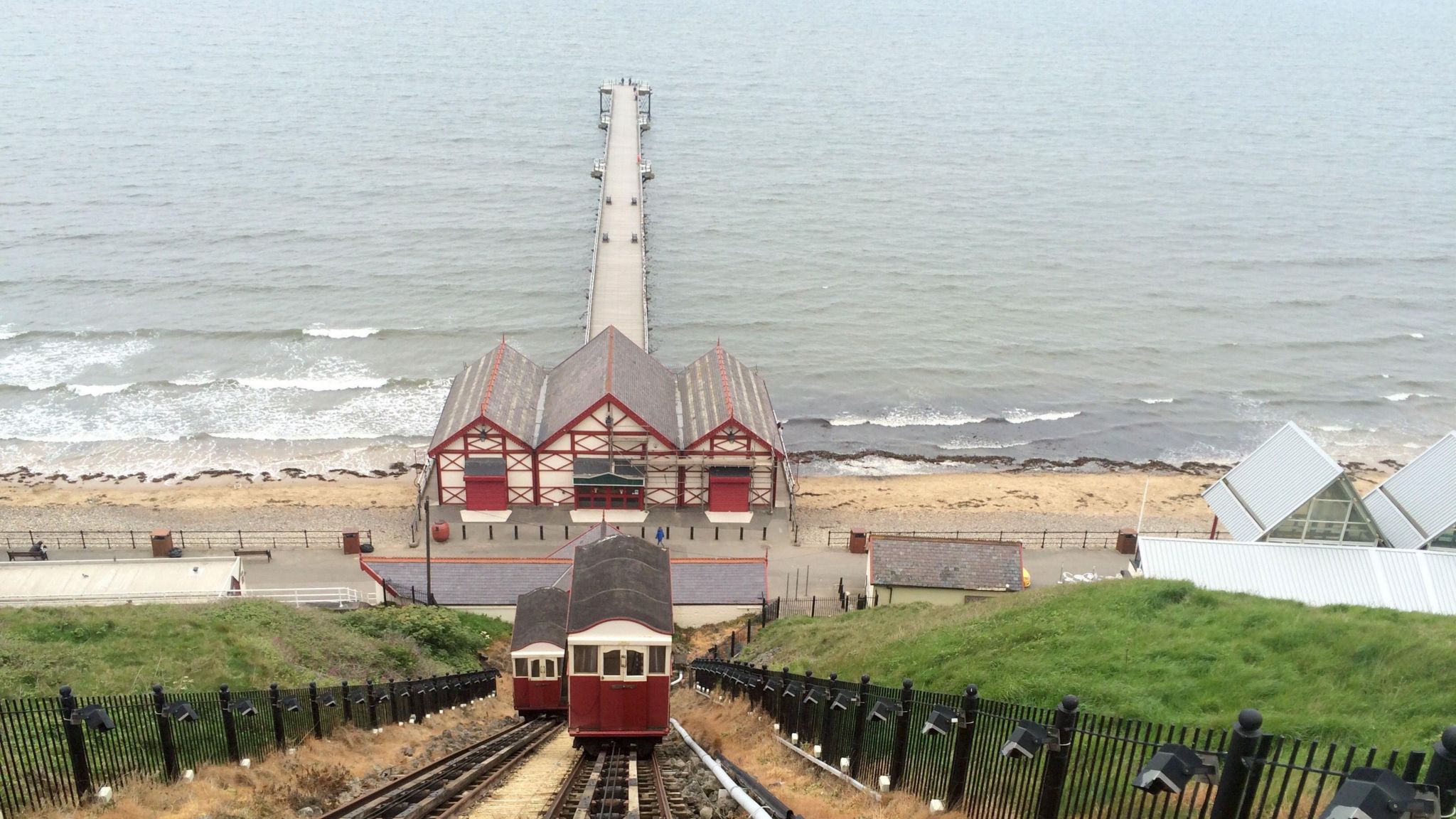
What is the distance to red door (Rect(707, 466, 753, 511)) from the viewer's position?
135ft

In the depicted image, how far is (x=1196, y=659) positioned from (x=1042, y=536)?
93.9 feet

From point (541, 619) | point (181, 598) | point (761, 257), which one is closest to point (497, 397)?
point (181, 598)

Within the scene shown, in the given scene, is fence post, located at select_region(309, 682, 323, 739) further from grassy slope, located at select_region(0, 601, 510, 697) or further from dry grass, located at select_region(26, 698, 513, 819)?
grassy slope, located at select_region(0, 601, 510, 697)

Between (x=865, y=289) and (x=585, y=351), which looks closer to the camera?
(x=585, y=351)

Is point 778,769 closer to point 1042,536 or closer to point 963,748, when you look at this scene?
point 963,748

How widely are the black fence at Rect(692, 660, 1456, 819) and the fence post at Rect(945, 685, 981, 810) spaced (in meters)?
→ 0.02

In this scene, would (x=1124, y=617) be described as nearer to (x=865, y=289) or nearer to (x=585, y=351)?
(x=585, y=351)

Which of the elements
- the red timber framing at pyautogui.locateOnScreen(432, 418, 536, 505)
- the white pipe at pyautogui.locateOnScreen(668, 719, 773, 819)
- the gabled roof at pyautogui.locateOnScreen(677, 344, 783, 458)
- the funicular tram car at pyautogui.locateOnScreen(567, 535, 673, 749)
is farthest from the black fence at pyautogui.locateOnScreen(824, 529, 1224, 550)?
the white pipe at pyautogui.locateOnScreen(668, 719, 773, 819)

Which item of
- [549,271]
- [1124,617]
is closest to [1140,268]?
[549,271]

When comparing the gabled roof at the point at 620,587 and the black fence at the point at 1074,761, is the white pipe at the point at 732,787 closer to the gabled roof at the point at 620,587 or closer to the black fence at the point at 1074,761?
the black fence at the point at 1074,761

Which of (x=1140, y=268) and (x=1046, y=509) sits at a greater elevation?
(x=1140, y=268)

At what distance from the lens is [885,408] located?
6053 cm

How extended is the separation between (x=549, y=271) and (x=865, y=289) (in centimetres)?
2395

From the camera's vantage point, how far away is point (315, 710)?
59.9 ft
